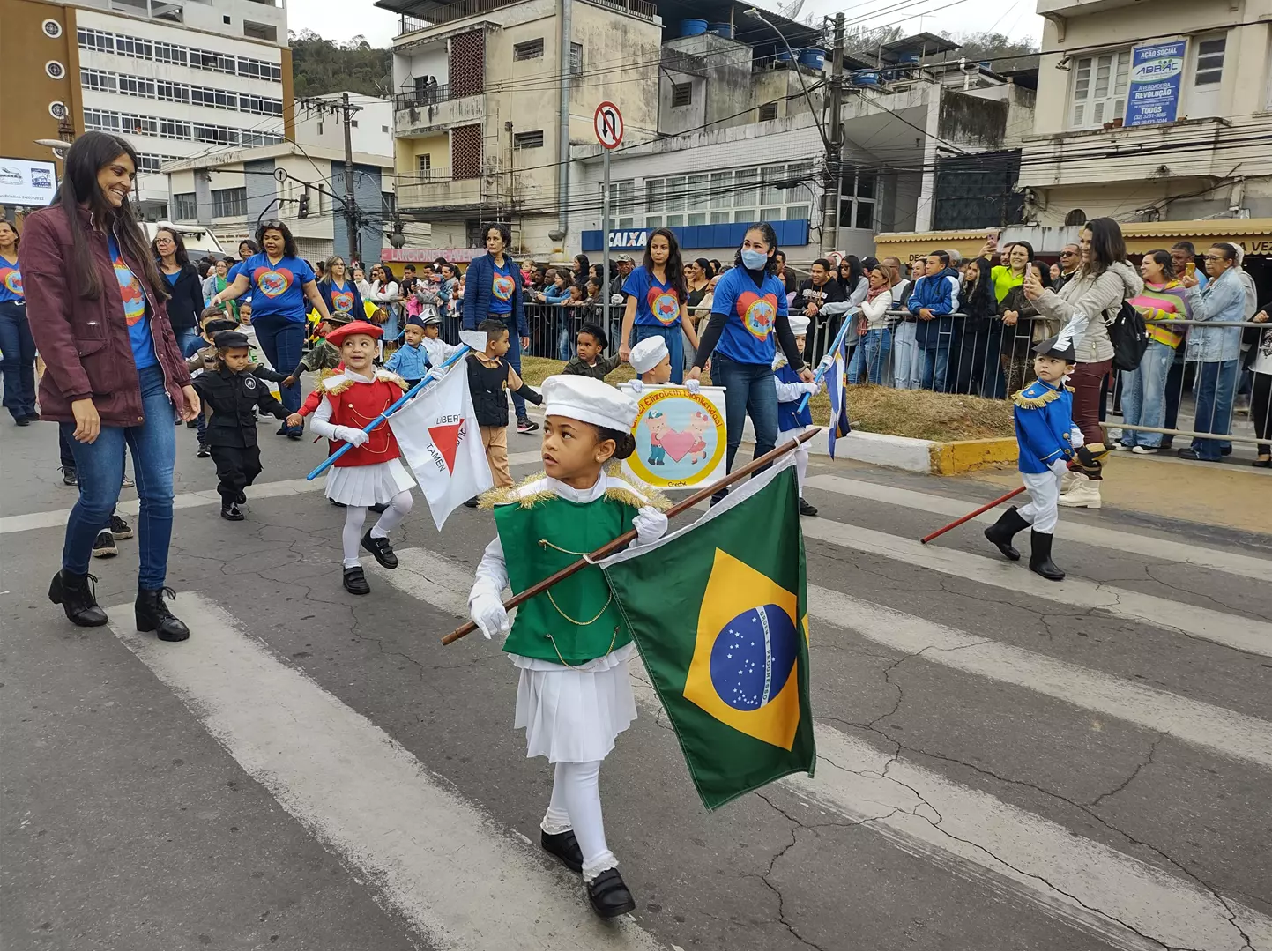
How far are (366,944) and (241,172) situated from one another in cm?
6056

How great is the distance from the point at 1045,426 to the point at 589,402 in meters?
4.06

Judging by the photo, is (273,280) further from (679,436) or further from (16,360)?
(679,436)

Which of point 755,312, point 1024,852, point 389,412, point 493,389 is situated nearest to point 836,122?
point 755,312

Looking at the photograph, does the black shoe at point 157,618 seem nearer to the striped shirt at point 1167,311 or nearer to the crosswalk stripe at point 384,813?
the crosswalk stripe at point 384,813

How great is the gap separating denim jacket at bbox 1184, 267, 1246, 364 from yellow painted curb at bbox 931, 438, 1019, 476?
206 cm

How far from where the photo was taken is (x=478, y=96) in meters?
47.1

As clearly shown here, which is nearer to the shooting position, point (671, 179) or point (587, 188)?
point (671, 179)

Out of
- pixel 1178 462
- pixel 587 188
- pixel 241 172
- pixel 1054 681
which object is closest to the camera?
pixel 1054 681

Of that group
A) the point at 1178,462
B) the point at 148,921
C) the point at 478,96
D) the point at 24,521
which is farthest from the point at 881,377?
the point at 478,96

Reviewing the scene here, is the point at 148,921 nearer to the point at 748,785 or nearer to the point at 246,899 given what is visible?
the point at 246,899

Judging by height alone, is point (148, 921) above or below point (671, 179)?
below

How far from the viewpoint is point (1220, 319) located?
9531 millimetres

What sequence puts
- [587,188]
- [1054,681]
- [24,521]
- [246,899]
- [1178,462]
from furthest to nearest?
[587,188] < [1178,462] < [24,521] < [1054,681] < [246,899]

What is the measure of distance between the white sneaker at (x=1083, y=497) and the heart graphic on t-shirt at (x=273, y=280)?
755 cm
